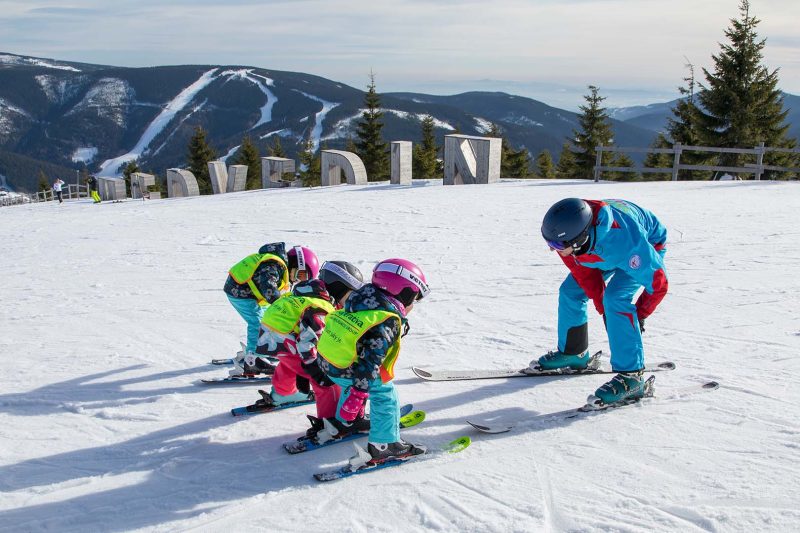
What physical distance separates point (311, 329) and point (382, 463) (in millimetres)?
980

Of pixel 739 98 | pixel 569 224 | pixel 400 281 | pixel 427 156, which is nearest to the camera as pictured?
pixel 400 281

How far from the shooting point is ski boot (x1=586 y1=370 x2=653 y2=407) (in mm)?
4434

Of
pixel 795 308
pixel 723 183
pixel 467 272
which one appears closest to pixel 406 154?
pixel 723 183

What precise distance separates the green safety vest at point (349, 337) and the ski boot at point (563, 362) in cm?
204

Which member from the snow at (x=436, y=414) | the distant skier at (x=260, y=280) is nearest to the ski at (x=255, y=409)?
the snow at (x=436, y=414)

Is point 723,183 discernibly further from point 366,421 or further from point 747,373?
point 366,421

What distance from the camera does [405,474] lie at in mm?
3662

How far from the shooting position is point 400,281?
3.61 meters

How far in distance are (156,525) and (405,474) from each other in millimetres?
1367

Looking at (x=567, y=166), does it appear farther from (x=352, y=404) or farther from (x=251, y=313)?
(x=352, y=404)

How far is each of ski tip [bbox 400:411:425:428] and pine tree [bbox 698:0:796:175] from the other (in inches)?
1195

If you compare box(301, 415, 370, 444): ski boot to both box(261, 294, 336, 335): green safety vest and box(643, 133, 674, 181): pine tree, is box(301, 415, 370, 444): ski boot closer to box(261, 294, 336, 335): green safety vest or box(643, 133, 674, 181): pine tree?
box(261, 294, 336, 335): green safety vest

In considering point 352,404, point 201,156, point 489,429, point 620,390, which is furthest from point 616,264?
point 201,156

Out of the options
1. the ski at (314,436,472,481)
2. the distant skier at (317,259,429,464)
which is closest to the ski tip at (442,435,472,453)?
the ski at (314,436,472,481)
